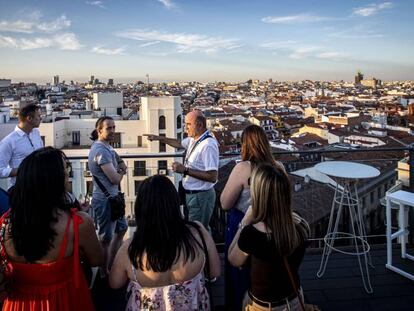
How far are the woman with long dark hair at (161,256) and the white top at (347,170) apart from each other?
182cm

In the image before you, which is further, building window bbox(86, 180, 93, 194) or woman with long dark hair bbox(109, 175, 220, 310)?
building window bbox(86, 180, 93, 194)

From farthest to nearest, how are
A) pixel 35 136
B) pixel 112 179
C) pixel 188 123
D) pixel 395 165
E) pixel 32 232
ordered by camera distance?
pixel 395 165 → pixel 35 136 → pixel 188 123 → pixel 112 179 → pixel 32 232

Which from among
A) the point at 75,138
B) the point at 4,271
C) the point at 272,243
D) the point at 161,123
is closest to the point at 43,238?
the point at 4,271

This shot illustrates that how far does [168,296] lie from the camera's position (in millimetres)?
2076

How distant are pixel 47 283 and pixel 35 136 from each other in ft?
7.56

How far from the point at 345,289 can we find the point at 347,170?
1.07 meters

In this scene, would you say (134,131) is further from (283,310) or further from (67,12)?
(283,310)

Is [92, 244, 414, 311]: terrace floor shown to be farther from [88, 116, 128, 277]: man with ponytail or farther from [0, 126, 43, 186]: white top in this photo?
[0, 126, 43, 186]: white top

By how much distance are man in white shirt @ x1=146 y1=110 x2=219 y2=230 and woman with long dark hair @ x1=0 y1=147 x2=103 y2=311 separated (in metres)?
1.51

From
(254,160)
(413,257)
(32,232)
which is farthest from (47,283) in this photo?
(413,257)

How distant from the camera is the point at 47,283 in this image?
2111 millimetres

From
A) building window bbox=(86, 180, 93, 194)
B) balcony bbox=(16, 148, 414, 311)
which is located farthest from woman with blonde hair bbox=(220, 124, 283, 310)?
building window bbox=(86, 180, 93, 194)

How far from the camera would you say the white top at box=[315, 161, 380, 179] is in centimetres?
349

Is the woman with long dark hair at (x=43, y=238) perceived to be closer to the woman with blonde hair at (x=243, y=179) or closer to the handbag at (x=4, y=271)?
the handbag at (x=4, y=271)
